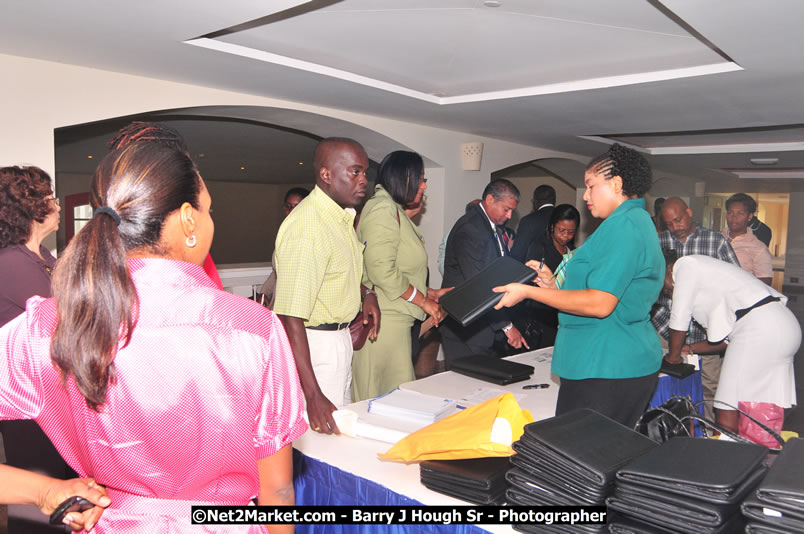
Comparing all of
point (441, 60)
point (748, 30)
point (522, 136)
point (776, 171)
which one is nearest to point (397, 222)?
point (441, 60)

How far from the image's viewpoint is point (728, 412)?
2.93 metres

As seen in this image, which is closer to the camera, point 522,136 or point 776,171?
point 522,136

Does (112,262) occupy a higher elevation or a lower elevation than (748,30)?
lower

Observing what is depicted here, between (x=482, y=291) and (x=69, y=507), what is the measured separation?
1620 mm

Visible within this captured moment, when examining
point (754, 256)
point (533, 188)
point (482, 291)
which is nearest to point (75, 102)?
point (482, 291)

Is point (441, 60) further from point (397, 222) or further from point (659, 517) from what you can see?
point (659, 517)

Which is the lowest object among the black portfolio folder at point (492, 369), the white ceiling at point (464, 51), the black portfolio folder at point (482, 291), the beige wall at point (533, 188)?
the black portfolio folder at point (492, 369)

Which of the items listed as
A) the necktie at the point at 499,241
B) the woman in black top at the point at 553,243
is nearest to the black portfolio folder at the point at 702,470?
the necktie at the point at 499,241

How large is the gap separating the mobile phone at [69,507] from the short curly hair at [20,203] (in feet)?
5.45

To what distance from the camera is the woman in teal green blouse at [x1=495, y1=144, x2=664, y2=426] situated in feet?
6.14

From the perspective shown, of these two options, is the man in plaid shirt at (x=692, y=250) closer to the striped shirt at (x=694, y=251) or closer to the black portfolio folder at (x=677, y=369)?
the striped shirt at (x=694, y=251)

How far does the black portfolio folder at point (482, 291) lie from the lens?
2.18 meters

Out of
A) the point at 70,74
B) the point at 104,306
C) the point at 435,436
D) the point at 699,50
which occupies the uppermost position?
the point at 699,50

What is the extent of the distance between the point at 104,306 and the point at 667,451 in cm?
112
